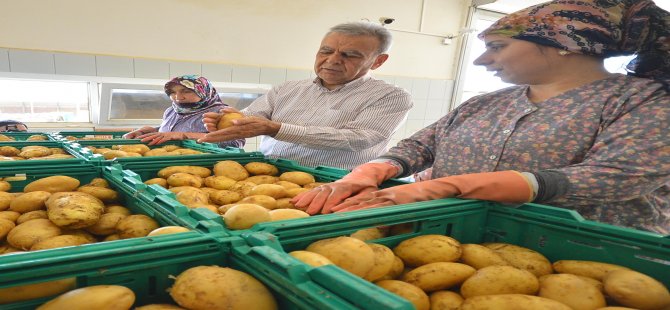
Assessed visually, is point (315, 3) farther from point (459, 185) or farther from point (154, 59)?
point (459, 185)

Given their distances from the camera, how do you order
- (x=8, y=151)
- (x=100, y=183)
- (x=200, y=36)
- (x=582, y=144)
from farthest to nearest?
(x=200, y=36) < (x=8, y=151) < (x=100, y=183) < (x=582, y=144)

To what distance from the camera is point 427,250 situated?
2.41 ft

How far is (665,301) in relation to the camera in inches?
Answer: 24.5

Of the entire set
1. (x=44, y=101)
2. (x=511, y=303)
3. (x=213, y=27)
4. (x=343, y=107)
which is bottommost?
(x=44, y=101)

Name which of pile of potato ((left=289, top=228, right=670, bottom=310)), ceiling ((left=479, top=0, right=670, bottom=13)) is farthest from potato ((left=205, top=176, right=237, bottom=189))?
ceiling ((left=479, top=0, right=670, bottom=13))

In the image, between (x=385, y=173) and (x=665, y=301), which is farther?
(x=385, y=173)

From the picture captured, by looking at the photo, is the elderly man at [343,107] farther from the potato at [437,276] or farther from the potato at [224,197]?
the potato at [437,276]

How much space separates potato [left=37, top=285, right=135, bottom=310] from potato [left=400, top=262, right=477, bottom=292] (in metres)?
0.44

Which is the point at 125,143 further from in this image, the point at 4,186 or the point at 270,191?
the point at 270,191

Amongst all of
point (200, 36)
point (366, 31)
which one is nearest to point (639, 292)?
point (366, 31)

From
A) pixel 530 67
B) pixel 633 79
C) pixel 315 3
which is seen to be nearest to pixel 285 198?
pixel 530 67

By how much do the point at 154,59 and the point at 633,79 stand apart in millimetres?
3109

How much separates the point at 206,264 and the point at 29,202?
2.15 ft

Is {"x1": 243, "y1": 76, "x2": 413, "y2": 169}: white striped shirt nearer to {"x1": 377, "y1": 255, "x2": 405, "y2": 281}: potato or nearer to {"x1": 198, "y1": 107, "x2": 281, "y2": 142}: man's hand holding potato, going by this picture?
{"x1": 198, "y1": 107, "x2": 281, "y2": 142}: man's hand holding potato
